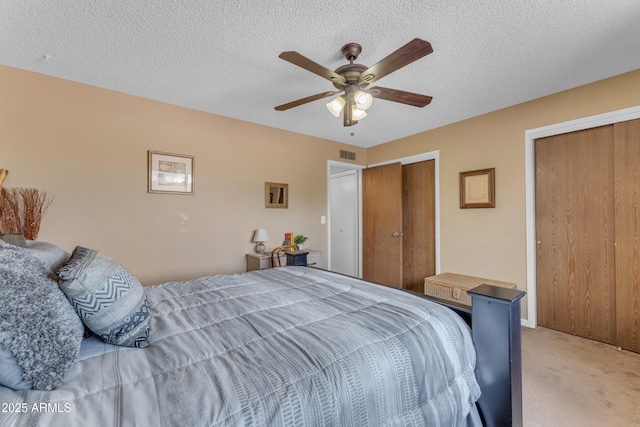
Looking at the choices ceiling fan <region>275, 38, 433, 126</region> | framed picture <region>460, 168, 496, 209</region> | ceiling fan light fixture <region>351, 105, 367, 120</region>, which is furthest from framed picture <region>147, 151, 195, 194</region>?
framed picture <region>460, 168, 496, 209</region>

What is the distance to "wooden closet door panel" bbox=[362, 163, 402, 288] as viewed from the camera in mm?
4156

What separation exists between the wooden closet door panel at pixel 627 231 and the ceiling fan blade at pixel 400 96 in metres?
1.99

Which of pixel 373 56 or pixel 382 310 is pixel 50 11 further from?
pixel 382 310

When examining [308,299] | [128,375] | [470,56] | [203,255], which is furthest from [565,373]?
[203,255]

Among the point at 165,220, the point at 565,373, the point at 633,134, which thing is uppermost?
the point at 633,134

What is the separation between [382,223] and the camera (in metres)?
4.41

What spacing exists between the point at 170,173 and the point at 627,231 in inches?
181

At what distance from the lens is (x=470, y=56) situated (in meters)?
2.09

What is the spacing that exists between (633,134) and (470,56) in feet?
5.62

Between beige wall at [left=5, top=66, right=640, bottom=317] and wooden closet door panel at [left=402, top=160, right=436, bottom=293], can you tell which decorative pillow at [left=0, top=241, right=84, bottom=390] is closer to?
beige wall at [left=5, top=66, right=640, bottom=317]

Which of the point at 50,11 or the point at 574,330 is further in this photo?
the point at 574,330

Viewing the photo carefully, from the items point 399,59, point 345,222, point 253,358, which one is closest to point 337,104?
point 399,59

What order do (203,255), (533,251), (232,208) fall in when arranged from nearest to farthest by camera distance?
(533,251), (203,255), (232,208)

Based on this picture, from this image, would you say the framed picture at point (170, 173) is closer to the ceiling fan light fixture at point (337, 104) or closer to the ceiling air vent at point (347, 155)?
the ceiling fan light fixture at point (337, 104)
